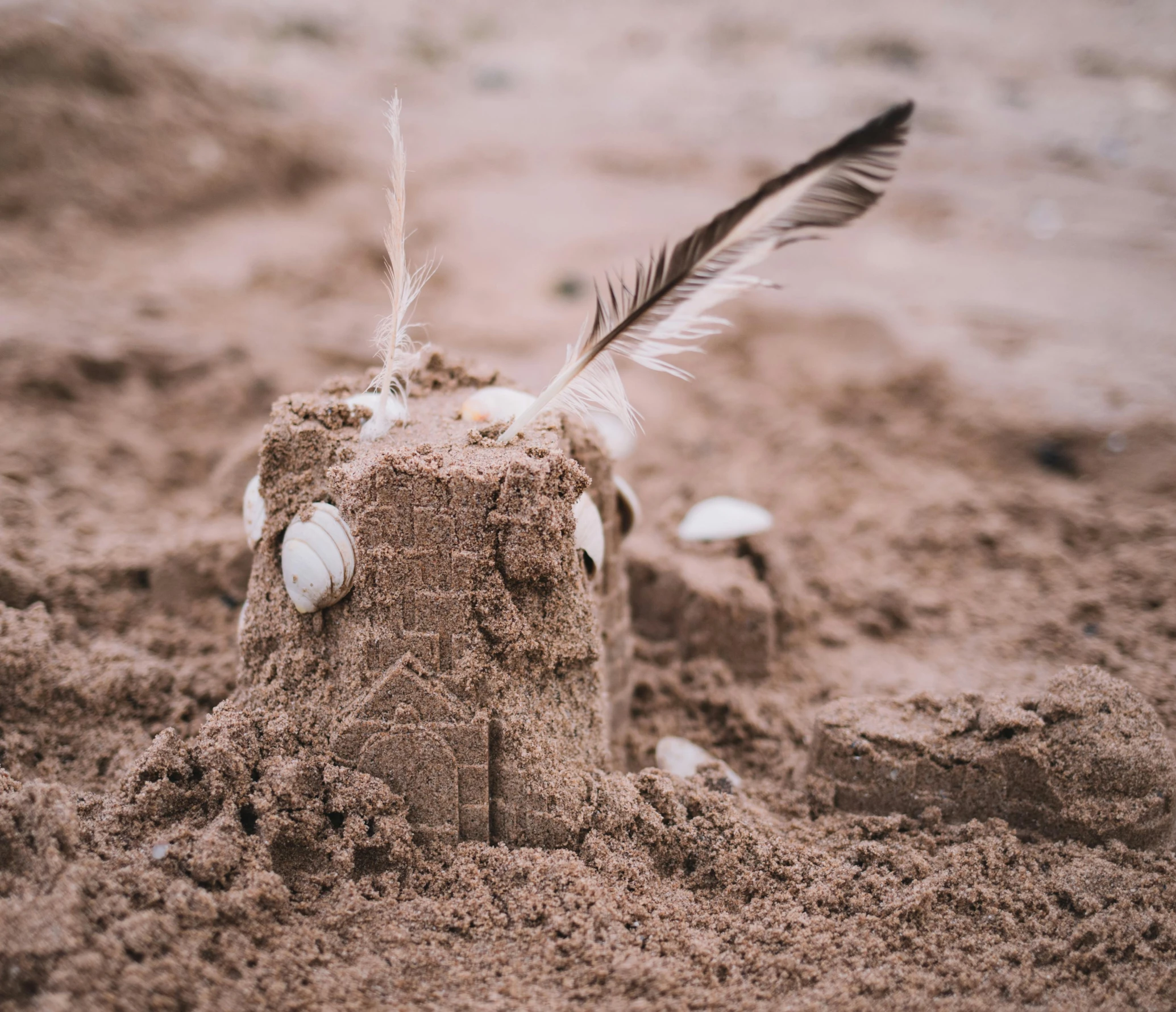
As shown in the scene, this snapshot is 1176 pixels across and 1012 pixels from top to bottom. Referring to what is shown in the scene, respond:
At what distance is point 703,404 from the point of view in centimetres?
458

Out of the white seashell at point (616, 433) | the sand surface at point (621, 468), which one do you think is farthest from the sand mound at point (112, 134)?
the white seashell at point (616, 433)

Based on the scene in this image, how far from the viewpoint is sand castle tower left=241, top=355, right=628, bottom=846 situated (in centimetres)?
179

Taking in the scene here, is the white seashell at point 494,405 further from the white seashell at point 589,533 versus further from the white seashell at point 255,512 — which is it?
the white seashell at point 255,512

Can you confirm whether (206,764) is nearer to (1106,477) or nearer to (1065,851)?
(1065,851)

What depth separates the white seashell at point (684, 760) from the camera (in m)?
2.26

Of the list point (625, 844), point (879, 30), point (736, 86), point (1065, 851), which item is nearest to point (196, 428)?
point (625, 844)

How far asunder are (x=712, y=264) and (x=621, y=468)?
2026mm

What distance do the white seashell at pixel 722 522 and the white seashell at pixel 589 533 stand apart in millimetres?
1046

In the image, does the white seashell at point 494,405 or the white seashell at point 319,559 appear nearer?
the white seashell at point 319,559

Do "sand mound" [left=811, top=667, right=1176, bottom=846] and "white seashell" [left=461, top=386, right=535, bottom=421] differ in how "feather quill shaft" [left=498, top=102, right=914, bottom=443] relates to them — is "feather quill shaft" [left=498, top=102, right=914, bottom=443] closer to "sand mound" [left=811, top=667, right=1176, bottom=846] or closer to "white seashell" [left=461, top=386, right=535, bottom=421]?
"white seashell" [left=461, top=386, right=535, bottom=421]

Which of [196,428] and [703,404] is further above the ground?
[703,404]

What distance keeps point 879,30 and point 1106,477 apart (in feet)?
24.9

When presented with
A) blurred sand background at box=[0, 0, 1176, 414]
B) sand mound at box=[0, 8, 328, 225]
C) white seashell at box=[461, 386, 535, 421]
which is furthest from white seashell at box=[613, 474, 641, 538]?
sand mound at box=[0, 8, 328, 225]

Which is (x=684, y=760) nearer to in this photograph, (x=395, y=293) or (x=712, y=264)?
(x=712, y=264)
